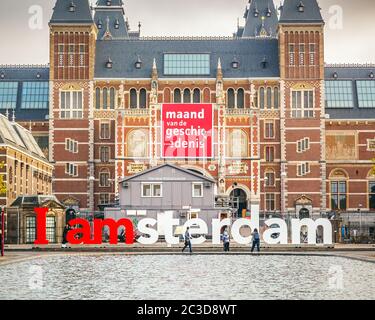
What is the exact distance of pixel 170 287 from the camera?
72.8ft

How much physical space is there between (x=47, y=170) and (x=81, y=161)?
516 centimetres

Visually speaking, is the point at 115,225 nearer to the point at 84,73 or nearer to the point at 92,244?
the point at 92,244

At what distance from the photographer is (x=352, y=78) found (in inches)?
3553

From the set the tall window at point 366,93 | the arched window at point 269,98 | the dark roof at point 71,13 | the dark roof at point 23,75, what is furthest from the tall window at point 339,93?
the dark roof at point 23,75

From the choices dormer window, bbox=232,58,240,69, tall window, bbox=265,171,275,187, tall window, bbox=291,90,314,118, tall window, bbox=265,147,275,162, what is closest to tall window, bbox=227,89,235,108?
dormer window, bbox=232,58,240,69

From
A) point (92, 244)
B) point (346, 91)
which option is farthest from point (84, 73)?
point (92, 244)

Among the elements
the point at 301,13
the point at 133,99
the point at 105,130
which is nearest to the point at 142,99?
the point at 133,99

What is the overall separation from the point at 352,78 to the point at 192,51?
57.8 ft

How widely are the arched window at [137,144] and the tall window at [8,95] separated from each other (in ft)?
48.5

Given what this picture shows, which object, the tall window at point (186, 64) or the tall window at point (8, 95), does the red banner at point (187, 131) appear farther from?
the tall window at point (8, 95)

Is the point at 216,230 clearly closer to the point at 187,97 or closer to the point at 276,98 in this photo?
the point at 276,98

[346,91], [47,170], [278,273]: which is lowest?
[278,273]
